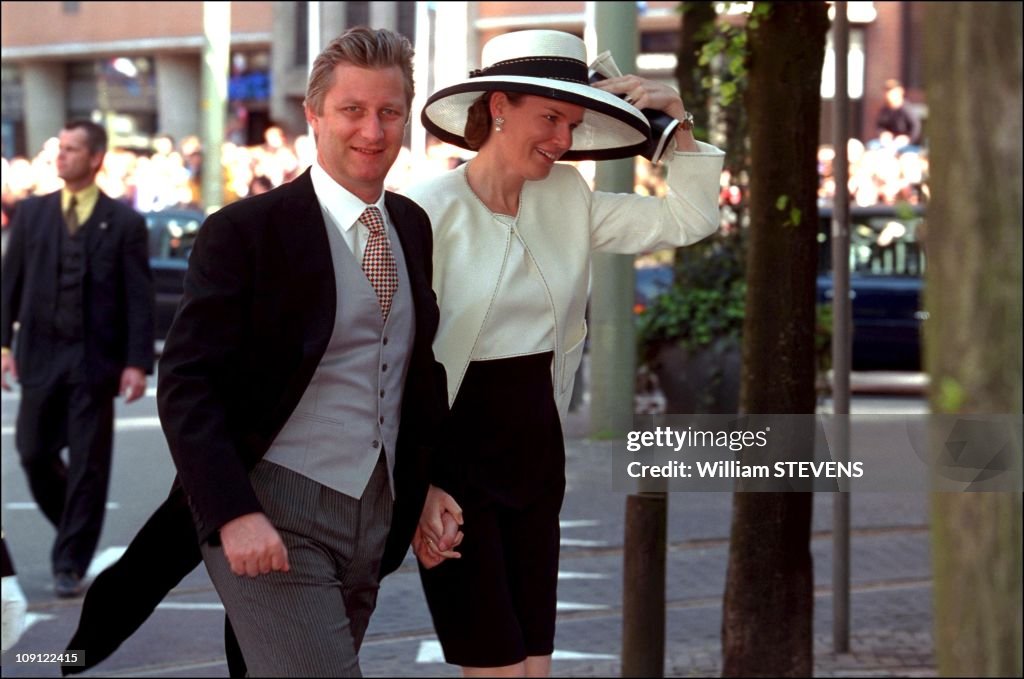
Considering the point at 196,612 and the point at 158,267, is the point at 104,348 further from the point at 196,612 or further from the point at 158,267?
the point at 158,267

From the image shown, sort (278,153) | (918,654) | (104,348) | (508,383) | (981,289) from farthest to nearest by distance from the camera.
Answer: (278,153) → (104,348) → (918,654) → (508,383) → (981,289)

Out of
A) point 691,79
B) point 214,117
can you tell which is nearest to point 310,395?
point 691,79

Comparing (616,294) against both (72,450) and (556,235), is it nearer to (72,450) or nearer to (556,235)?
(72,450)

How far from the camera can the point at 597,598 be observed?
791 centimetres

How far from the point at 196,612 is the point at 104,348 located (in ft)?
4.20

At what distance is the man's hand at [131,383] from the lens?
7.94m

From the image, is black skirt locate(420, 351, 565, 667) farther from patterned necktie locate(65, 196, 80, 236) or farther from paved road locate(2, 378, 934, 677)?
patterned necktie locate(65, 196, 80, 236)

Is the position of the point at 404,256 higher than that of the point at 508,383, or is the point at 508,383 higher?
the point at 404,256

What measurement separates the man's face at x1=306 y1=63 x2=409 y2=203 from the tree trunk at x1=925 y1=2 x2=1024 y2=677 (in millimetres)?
1493

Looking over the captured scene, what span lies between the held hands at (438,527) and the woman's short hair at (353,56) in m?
0.79

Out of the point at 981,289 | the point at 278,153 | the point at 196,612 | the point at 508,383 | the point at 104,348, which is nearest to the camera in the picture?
the point at 981,289

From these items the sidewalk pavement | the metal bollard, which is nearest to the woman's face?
the metal bollard

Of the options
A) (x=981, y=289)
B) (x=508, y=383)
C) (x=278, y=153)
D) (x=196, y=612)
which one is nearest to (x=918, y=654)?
(x=196, y=612)

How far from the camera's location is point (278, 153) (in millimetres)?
18500
